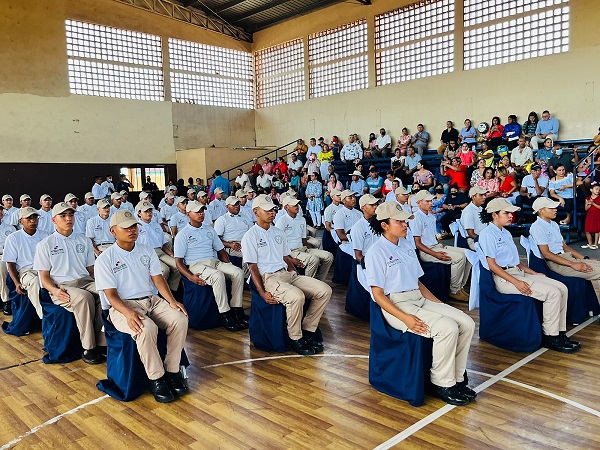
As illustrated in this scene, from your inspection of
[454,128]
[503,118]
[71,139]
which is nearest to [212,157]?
[71,139]

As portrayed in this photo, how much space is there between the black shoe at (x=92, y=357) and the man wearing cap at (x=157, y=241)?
5.79ft

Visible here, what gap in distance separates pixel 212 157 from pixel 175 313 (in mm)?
14223

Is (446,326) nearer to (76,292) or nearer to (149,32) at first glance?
(76,292)

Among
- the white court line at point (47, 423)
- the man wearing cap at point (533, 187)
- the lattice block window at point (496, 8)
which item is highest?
the lattice block window at point (496, 8)

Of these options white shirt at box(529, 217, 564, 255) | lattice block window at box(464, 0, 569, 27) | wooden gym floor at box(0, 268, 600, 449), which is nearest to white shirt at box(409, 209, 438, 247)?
white shirt at box(529, 217, 564, 255)

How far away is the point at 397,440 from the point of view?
3.13m

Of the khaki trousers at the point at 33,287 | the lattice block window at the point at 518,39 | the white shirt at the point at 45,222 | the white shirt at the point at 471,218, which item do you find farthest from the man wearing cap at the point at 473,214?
the lattice block window at the point at 518,39

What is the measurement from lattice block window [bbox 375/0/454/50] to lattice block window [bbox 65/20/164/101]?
7.57 meters

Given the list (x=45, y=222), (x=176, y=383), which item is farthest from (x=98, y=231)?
(x=176, y=383)

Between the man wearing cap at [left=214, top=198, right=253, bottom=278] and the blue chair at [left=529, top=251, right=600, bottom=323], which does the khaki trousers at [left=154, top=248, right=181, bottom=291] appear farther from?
the blue chair at [left=529, top=251, right=600, bottom=323]

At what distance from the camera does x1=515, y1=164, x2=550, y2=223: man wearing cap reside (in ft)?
31.8

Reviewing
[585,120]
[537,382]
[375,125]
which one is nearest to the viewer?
[537,382]

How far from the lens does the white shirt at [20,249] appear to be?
18.2 ft

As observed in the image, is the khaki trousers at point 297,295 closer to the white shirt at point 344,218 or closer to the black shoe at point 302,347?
the black shoe at point 302,347
